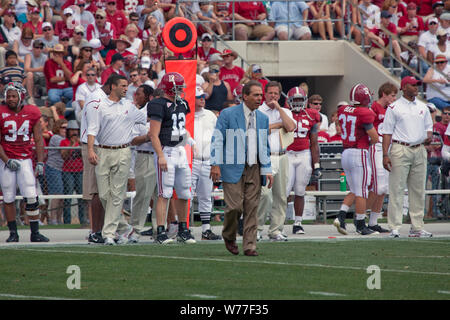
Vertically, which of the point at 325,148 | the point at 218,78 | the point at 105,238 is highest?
the point at 218,78

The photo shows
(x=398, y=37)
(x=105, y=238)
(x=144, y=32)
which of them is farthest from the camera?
(x=398, y=37)

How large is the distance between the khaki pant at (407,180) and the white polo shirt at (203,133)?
263cm

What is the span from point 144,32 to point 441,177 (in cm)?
771

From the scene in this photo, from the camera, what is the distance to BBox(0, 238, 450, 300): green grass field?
8.20m

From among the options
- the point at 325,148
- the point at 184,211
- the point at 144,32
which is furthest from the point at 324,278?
the point at 144,32

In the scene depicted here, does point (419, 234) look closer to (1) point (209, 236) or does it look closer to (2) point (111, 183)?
(1) point (209, 236)

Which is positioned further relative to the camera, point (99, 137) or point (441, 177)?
point (441, 177)

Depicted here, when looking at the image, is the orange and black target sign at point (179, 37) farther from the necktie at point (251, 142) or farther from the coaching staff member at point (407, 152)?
the necktie at point (251, 142)

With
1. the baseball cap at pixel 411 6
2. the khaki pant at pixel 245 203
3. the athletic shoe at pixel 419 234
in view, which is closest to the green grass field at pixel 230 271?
the khaki pant at pixel 245 203

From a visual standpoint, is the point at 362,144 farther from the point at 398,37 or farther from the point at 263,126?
the point at 398,37

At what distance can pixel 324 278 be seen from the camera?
909 cm

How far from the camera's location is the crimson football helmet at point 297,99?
1467 cm
